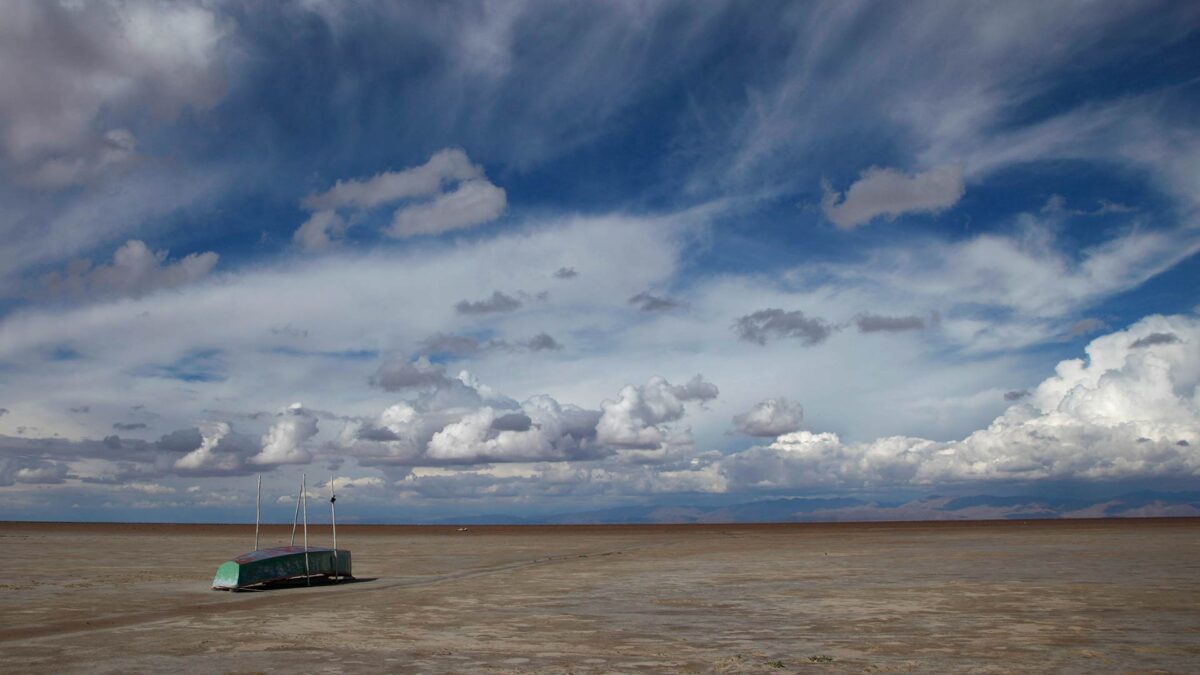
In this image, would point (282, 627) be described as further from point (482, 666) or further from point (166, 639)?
point (482, 666)

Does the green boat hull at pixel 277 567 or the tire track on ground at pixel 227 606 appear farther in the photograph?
the green boat hull at pixel 277 567

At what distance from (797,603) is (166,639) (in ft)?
57.8

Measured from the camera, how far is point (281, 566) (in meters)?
34.0

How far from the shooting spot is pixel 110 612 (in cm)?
2598

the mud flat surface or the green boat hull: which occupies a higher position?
the green boat hull

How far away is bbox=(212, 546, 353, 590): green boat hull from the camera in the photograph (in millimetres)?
32531

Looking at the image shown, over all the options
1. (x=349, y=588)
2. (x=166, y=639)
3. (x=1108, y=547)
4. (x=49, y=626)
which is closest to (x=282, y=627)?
(x=166, y=639)

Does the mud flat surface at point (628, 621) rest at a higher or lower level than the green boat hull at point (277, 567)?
lower

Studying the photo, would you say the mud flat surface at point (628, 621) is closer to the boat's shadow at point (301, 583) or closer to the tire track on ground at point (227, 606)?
the tire track on ground at point (227, 606)

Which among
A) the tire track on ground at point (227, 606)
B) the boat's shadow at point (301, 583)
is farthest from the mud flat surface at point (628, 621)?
the boat's shadow at point (301, 583)

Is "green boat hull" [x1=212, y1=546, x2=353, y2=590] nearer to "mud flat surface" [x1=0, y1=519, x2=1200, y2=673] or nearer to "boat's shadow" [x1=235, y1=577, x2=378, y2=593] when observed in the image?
"boat's shadow" [x1=235, y1=577, x2=378, y2=593]

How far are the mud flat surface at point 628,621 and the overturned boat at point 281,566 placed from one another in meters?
0.71

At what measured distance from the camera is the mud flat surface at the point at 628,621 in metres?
17.1

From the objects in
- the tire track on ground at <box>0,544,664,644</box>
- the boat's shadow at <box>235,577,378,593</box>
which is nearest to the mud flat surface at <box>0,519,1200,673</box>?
the tire track on ground at <box>0,544,664,644</box>
